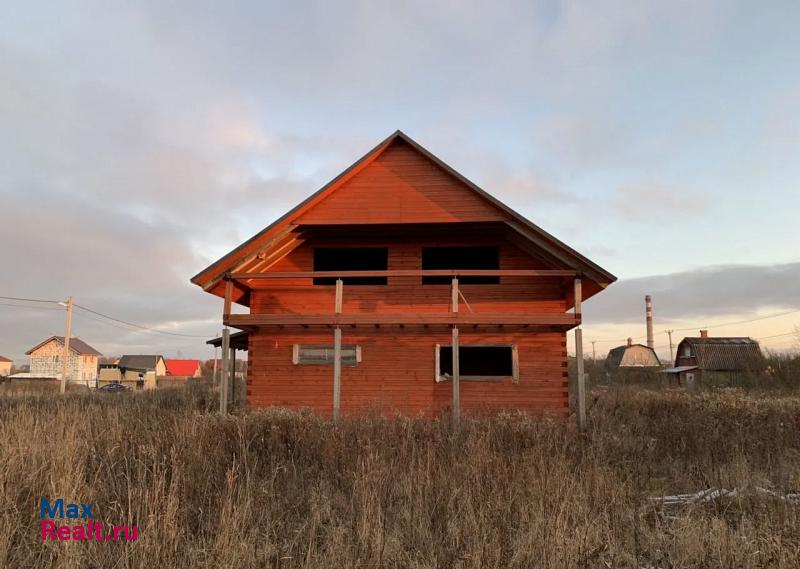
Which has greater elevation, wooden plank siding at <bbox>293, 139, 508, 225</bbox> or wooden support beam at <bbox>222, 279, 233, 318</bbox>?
wooden plank siding at <bbox>293, 139, 508, 225</bbox>

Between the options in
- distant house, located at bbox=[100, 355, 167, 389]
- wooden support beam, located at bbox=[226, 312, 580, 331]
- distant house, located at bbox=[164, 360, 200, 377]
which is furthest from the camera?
distant house, located at bbox=[164, 360, 200, 377]

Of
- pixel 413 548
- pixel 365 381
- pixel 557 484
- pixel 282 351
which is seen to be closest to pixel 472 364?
pixel 365 381

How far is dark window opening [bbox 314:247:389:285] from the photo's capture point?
14.9m

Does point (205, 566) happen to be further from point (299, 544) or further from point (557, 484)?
point (557, 484)

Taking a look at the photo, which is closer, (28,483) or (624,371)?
(28,483)

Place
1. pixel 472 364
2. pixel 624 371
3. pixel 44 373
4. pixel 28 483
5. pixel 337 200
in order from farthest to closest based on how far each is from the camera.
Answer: pixel 44 373
pixel 624 371
pixel 472 364
pixel 337 200
pixel 28 483

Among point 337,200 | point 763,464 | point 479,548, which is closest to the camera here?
point 479,548

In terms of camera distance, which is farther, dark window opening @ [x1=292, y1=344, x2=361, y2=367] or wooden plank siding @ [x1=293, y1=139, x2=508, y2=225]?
dark window opening @ [x1=292, y1=344, x2=361, y2=367]

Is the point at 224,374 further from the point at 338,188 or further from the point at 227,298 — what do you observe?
the point at 338,188

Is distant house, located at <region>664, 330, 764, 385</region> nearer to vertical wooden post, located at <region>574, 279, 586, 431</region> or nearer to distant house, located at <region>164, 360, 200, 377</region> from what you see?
vertical wooden post, located at <region>574, 279, 586, 431</region>

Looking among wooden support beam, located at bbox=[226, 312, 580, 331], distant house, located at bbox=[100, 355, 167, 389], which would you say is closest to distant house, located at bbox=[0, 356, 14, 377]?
distant house, located at bbox=[100, 355, 167, 389]

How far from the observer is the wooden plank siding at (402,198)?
12.7 m

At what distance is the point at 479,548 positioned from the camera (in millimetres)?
4027

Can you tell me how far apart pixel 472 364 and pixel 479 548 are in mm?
14699
